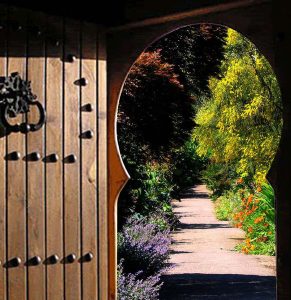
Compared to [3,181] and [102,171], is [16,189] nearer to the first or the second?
[3,181]

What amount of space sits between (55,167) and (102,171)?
29 centimetres

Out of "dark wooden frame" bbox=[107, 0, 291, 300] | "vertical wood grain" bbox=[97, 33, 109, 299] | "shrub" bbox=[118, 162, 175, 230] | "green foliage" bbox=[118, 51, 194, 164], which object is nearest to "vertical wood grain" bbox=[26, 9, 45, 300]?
"vertical wood grain" bbox=[97, 33, 109, 299]

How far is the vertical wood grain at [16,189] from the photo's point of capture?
3.73 m

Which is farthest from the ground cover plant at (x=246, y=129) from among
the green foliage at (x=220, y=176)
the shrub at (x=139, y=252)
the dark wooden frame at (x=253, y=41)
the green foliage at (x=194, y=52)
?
the dark wooden frame at (x=253, y=41)

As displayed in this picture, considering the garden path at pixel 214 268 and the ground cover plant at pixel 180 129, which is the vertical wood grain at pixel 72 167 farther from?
the garden path at pixel 214 268

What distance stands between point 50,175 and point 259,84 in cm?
1469

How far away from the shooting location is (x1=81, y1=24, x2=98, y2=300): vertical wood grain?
12.9 feet

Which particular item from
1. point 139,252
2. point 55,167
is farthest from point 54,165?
point 139,252

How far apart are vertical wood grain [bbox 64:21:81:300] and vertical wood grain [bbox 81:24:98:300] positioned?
36mm

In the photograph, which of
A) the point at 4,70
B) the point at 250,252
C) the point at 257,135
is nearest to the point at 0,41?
the point at 4,70

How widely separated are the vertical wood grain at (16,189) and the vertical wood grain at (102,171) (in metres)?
0.43

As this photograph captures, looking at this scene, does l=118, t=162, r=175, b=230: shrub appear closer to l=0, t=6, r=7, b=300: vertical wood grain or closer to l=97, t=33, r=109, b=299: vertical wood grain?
l=97, t=33, r=109, b=299: vertical wood grain

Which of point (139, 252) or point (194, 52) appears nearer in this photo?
point (139, 252)

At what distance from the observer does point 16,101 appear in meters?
3.73
